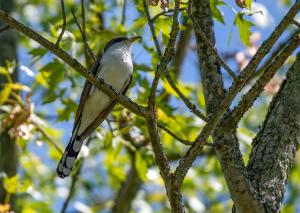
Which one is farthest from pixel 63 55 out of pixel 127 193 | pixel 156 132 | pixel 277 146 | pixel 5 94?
pixel 127 193

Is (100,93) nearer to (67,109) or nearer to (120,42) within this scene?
(67,109)

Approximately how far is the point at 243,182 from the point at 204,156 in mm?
4002

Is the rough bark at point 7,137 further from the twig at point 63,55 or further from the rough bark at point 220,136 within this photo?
the twig at point 63,55

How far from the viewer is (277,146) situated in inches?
129

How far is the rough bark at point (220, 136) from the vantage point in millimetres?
3049

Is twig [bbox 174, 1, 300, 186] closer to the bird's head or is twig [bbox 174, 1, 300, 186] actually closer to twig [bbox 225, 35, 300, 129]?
twig [bbox 225, 35, 300, 129]

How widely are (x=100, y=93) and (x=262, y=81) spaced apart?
2241 millimetres

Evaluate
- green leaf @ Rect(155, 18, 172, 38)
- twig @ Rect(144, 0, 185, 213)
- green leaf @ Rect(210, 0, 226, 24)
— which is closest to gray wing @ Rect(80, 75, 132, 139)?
green leaf @ Rect(155, 18, 172, 38)

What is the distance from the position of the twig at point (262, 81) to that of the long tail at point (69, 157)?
4.70ft

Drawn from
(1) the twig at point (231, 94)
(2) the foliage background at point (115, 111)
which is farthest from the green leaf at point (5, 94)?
(1) the twig at point (231, 94)

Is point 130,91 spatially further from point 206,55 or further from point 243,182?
point 243,182

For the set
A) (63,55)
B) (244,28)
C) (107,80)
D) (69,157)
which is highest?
(107,80)

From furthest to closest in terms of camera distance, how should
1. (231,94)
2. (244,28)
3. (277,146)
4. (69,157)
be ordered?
(69,157), (244,28), (277,146), (231,94)

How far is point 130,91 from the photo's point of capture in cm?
503
